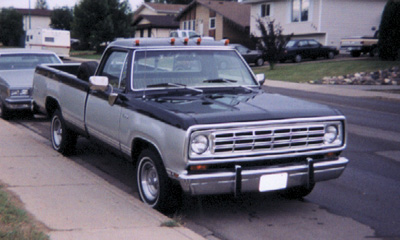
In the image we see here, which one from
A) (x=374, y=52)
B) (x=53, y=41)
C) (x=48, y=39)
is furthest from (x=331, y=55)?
(x=48, y=39)

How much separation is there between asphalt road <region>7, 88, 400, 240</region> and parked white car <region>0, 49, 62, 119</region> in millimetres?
3233

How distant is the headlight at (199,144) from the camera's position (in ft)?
16.8

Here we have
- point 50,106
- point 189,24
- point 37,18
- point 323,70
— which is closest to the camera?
point 50,106

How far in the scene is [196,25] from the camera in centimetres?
5559

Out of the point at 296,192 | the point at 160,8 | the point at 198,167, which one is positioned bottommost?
the point at 296,192

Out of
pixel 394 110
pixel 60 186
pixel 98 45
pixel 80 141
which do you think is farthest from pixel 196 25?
pixel 60 186

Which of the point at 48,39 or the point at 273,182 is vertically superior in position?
the point at 48,39

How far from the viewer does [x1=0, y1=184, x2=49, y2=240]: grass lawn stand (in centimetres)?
445

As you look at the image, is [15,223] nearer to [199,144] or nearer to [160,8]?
[199,144]

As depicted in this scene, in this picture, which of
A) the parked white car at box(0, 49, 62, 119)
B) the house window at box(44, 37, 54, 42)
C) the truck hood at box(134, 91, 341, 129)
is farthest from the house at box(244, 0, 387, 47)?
the truck hood at box(134, 91, 341, 129)

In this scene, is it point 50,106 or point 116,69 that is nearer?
point 116,69

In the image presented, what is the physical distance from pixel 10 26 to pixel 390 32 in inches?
2358

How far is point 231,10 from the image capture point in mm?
52750

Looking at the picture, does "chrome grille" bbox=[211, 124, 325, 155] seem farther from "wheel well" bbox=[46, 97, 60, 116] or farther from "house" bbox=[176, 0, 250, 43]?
"house" bbox=[176, 0, 250, 43]
